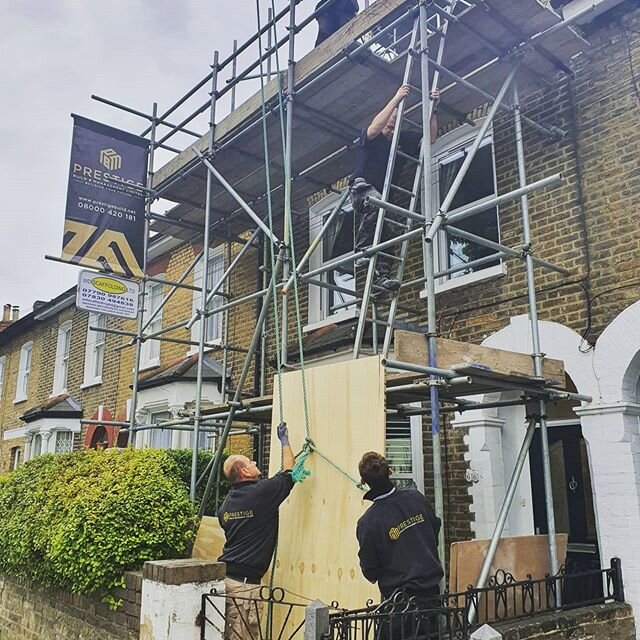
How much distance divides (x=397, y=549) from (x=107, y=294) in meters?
6.57

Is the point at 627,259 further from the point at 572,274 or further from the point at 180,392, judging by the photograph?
the point at 180,392

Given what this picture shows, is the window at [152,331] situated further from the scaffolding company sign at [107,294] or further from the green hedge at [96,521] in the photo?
the green hedge at [96,521]

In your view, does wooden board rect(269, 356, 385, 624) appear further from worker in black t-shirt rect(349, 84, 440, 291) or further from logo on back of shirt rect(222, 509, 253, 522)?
worker in black t-shirt rect(349, 84, 440, 291)

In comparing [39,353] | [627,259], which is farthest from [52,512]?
[39,353]

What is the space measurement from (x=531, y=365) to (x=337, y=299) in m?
4.62

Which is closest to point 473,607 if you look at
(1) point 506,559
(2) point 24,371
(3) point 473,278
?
(1) point 506,559

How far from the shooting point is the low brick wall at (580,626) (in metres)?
4.69

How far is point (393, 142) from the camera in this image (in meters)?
6.32

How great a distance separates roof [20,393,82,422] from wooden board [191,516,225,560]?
10703mm

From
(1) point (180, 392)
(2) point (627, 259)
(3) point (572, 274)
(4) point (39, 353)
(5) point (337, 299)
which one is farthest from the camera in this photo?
(4) point (39, 353)

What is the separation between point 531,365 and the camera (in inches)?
221

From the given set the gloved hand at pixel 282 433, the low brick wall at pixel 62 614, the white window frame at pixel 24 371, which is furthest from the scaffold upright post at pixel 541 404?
the white window frame at pixel 24 371

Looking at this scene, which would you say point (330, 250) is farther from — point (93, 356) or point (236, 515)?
point (93, 356)

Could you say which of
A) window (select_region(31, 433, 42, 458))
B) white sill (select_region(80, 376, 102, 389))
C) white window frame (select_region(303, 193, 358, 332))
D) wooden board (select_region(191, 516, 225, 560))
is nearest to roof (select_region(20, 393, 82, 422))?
white sill (select_region(80, 376, 102, 389))
